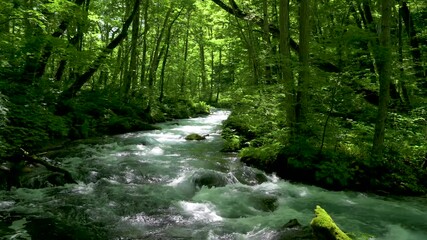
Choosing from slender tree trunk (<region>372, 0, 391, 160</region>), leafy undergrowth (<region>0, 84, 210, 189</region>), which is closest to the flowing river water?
leafy undergrowth (<region>0, 84, 210, 189</region>)

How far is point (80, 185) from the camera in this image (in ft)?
27.3

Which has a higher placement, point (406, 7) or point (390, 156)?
point (406, 7)

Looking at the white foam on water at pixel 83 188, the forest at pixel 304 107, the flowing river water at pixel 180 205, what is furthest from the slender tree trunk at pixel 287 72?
the white foam on water at pixel 83 188

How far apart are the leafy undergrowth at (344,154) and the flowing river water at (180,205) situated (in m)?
0.48

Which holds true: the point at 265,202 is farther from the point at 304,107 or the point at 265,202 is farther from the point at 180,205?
the point at 304,107

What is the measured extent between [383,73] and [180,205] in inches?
236

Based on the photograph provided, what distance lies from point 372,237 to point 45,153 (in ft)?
30.4

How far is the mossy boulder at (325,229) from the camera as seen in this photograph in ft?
16.5

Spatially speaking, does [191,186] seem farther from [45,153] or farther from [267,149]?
[45,153]

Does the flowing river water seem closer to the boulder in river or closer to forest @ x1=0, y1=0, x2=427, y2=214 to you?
the boulder in river

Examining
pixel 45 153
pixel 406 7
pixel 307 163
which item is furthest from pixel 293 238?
pixel 406 7

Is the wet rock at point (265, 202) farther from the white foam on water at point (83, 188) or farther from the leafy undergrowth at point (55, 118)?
the leafy undergrowth at point (55, 118)

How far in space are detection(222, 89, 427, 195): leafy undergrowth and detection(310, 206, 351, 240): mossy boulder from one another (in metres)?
3.88

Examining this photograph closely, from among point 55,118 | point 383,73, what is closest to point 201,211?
point 55,118
